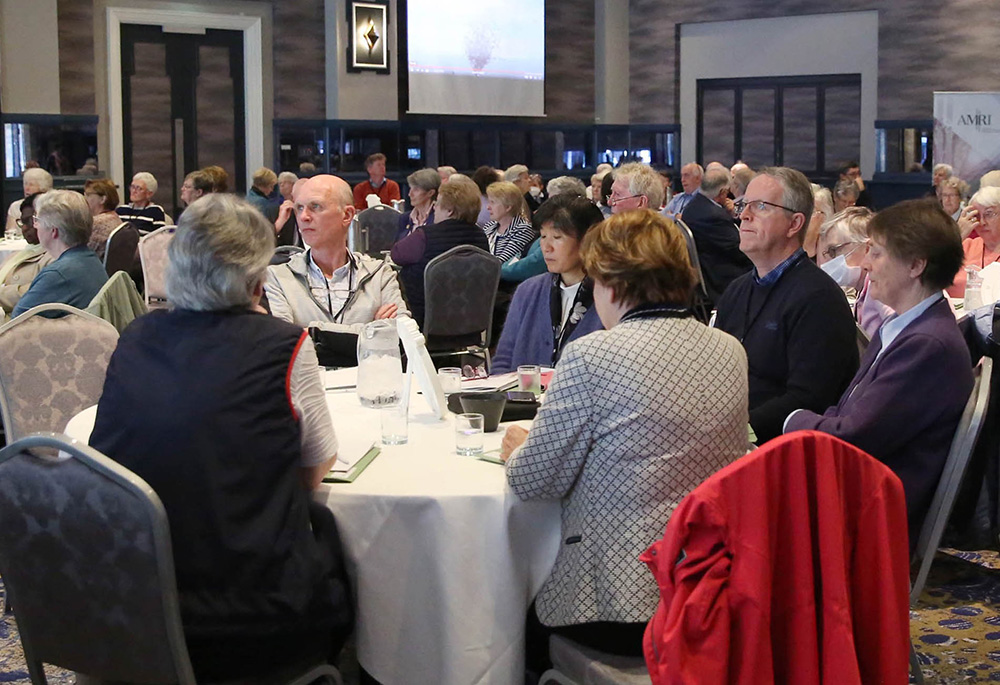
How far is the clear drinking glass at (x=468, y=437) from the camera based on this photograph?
274 cm

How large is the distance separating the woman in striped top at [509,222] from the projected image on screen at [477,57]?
7793 millimetres

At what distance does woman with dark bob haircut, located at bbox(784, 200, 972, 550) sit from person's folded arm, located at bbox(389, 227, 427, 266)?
372 centimetres

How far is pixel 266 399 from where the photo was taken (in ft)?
7.53

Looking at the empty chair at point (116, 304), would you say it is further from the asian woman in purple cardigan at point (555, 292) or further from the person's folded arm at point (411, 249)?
the person's folded arm at point (411, 249)

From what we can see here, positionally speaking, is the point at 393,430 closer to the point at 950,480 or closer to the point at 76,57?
the point at 950,480

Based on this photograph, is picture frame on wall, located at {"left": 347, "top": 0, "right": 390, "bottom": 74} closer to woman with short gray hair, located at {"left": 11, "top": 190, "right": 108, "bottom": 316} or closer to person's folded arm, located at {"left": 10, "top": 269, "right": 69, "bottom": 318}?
woman with short gray hair, located at {"left": 11, "top": 190, "right": 108, "bottom": 316}

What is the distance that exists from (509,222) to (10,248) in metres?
3.35

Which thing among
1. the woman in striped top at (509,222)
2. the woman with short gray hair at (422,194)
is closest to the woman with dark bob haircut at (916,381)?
the woman in striped top at (509,222)

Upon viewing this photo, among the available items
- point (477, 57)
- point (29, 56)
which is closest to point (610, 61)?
point (477, 57)

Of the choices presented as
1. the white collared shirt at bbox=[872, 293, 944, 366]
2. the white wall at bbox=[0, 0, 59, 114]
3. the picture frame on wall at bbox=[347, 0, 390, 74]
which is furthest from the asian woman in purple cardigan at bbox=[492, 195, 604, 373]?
the picture frame on wall at bbox=[347, 0, 390, 74]

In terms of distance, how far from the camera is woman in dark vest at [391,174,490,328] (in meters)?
6.56

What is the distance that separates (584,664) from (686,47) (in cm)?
1449

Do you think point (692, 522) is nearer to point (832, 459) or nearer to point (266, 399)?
point (832, 459)

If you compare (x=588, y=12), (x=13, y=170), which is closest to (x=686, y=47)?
(x=588, y=12)
